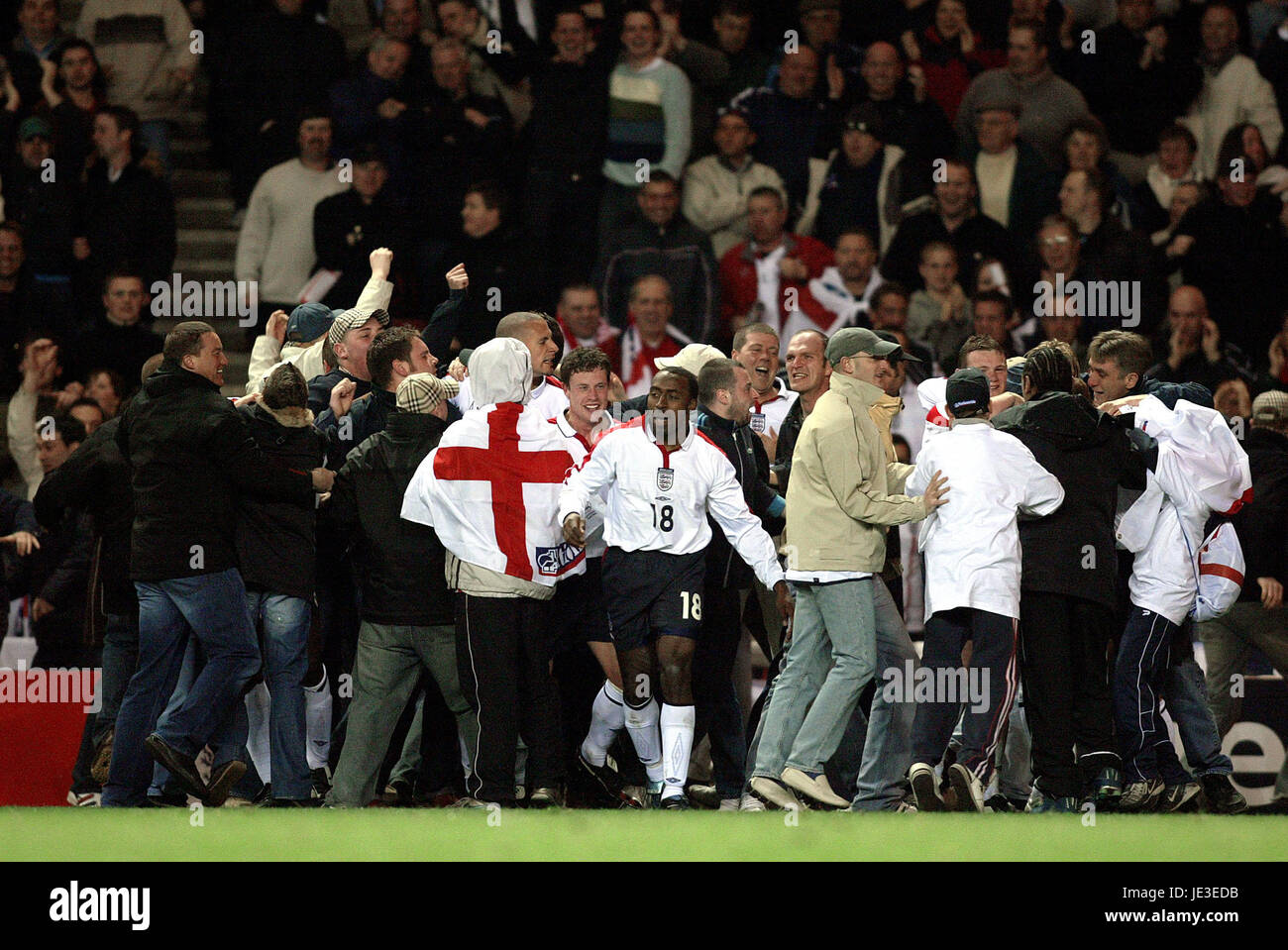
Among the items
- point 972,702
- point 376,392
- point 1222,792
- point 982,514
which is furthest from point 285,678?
point 1222,792

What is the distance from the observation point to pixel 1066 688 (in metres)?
8.03

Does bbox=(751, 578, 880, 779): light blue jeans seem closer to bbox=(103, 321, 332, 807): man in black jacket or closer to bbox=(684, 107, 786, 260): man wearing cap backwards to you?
bbox=(103, 321, 332, 807): man in black jacket

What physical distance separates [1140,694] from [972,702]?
40.1 inches

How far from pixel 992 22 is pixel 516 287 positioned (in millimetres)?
4488

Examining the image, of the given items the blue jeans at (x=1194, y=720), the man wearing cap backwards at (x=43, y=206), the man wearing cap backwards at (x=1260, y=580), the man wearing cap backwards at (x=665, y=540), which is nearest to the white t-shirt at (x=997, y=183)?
the man wearing cap backwards at (x=1260, y=580)

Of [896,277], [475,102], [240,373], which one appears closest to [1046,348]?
[896,277]

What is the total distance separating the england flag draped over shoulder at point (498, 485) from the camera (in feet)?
26.3

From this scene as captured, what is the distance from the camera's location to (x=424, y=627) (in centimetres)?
820

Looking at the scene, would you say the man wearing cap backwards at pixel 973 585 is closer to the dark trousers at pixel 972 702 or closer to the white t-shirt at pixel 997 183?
the dark trousers at pixel 972 702

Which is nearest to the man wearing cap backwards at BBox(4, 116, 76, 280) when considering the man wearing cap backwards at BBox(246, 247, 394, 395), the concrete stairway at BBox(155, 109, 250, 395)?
the concrete stairway at BBox(155, 109, 250, 395)

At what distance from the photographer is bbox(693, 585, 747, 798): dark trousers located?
8.70m

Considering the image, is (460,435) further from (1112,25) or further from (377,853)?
(1112,25)

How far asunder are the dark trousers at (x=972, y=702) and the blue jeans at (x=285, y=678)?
2586mm

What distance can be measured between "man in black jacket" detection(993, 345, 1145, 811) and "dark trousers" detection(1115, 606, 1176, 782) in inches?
7.8
